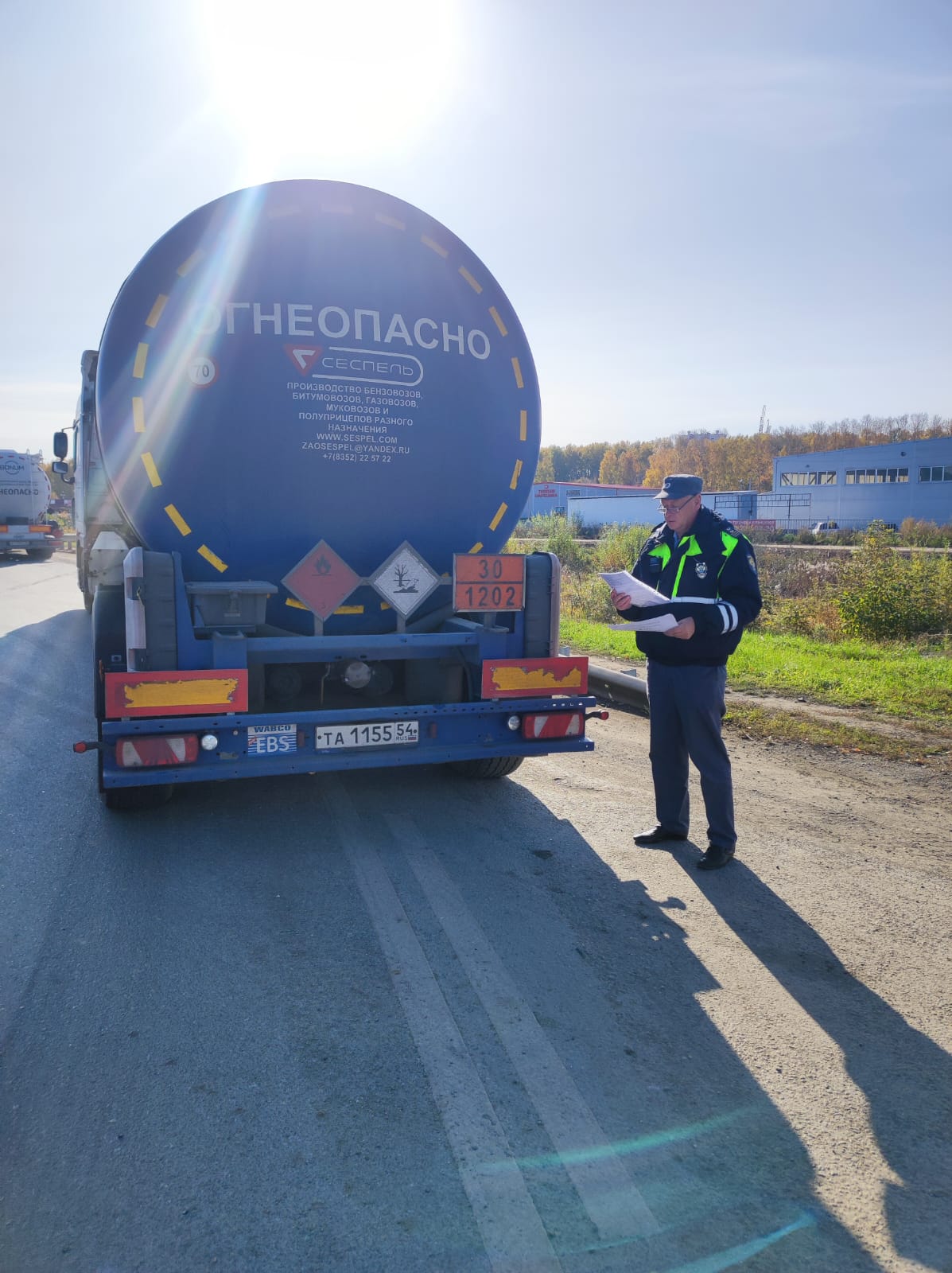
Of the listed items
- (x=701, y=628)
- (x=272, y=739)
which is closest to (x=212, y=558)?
(x=272, y=739)

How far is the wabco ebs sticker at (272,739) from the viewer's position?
14.8ft

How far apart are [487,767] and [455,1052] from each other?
284cm

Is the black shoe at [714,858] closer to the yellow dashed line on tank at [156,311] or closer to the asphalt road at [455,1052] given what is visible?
the asphalt road at [455,1052]

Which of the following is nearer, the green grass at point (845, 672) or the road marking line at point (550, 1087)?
the road marking line at point (550, 1087)

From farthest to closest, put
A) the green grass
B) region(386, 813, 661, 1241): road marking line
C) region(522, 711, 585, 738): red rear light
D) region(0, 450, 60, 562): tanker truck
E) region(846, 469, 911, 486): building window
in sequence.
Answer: region(846, 469, 911, 486): building window < region(0, 450, 60, 562): tanker truck < the green grass < region(522, 711, 585, 738): red rear light < region(386, 813, 661, 1241): road marking line

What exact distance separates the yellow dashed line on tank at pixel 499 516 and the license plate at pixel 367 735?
4.23ft

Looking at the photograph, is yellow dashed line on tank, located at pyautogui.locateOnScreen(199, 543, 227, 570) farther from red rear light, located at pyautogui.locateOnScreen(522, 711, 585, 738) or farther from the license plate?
red rear light, located at pyautogui.locateOnScreen(522, 711, 585, 738)

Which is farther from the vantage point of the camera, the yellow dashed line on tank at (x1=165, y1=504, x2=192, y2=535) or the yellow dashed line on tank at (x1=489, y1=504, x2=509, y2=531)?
the yellow dashed line on tank at (x1=489, y1=504, x2=509, y2=531)

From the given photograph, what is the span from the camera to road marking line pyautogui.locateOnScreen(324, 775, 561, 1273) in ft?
6.99

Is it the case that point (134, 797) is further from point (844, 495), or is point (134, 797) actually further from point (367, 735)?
point (844, 495)

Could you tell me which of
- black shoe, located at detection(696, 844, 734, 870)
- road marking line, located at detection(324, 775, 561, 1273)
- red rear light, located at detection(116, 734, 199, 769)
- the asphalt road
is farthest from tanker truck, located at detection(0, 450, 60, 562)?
black shoe, located at detection(696, 844, 734, 870)

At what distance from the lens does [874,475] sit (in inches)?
2415

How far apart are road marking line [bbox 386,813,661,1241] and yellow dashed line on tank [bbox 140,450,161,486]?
2379 millimetres

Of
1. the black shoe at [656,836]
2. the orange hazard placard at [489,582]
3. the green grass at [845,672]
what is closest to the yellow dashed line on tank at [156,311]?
the orange hazard placard at [489,582]
